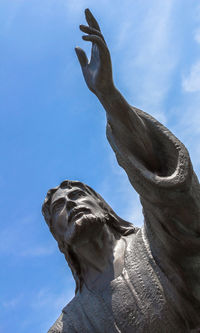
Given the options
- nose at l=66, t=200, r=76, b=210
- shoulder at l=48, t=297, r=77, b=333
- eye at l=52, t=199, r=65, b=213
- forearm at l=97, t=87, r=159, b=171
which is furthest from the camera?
eye at l=52, t=199, r=65, b=213

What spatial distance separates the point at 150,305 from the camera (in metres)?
4.87

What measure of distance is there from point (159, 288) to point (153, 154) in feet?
4.32

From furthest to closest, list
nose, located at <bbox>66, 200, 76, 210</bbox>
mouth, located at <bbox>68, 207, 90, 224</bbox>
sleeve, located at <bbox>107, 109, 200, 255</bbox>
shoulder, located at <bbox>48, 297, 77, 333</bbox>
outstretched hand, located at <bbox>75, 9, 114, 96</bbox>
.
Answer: nose, located at <bbox>66, 200, 76, 210</bbox> → mouth, located at <bbox>68, 207, 90, 224</bbox> → shoulder, located at <bbox>48, 297, 77, 333</bbox> → outstretched hand, located at <bbox>75, 9, 114, 96</bbox> → sleeve, located at <bbox>107, 109, 200, 255</bbox>

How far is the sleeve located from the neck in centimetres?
89

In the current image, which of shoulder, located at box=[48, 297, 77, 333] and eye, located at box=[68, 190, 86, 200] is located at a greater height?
eye, located at box=[68, 190, 86, 200]

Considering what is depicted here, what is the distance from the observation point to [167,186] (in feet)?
14.5

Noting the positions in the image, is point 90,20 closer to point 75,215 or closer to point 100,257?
point 75,215

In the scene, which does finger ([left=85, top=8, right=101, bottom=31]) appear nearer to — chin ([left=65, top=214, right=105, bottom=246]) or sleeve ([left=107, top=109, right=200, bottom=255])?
sleeve ([left=107, top=109, right=200, bottom=255])

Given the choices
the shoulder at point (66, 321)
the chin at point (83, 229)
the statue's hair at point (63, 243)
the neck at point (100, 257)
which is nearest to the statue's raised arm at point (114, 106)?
the chin at point (83, 229)

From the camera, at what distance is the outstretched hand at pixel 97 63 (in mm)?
4566

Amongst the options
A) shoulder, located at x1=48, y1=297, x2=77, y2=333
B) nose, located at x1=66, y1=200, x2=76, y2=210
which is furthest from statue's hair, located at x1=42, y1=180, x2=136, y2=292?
nose, located at x1=66, y1=200, x2=76, y2=210

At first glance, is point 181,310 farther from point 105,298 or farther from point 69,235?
point 69,235

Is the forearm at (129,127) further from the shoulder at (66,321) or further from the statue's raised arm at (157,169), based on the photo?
the shoulder at (66,321)

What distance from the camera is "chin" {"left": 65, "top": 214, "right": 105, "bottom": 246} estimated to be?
18.4 ft
